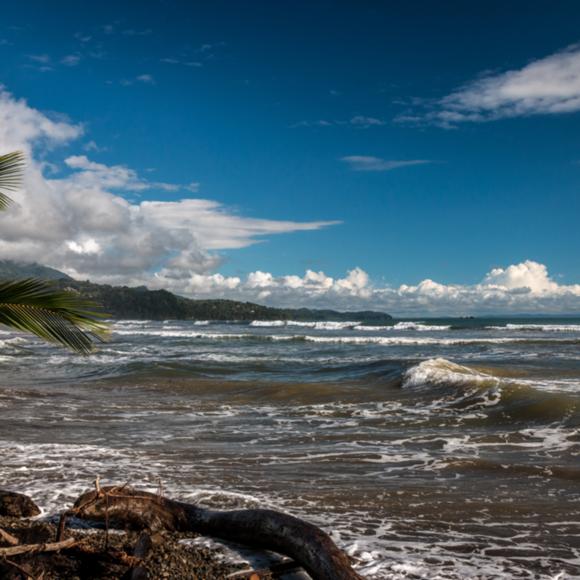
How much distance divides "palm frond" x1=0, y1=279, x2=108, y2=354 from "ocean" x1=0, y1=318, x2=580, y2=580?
2.76 m

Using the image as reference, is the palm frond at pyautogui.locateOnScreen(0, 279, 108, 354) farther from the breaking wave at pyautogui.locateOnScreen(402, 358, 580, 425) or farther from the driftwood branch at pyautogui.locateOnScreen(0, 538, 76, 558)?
the breaking wave at pyautogui.locateOnScreen(402, 358, 580, 425)

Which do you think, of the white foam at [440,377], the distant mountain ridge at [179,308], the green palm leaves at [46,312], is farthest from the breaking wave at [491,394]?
the distant mountain ridge at [179,308]

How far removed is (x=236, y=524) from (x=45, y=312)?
257 centimetres

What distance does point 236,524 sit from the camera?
5.62 metres

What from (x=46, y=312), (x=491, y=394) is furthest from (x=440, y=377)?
(x=46, y=312)

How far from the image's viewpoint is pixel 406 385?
20250 millimetres

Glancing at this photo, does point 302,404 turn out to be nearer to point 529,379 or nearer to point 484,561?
point 529,379

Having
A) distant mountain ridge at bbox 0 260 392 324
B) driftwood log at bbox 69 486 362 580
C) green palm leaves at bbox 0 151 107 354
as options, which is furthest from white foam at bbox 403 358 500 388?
distant mountain ridge at bbox 0 260 392 324

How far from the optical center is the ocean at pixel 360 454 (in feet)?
20.3

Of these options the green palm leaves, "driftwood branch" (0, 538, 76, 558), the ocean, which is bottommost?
the ocean

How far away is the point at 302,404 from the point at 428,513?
32.3 feet

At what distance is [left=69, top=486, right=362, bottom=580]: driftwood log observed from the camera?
182 inches

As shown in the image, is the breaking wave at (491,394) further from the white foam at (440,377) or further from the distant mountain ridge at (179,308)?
the distant mountain ridge at (179,308)

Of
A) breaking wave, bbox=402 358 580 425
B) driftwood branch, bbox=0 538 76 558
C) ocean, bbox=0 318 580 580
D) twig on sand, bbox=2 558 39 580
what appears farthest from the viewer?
breaking wave, bbox=402 358 580 425
